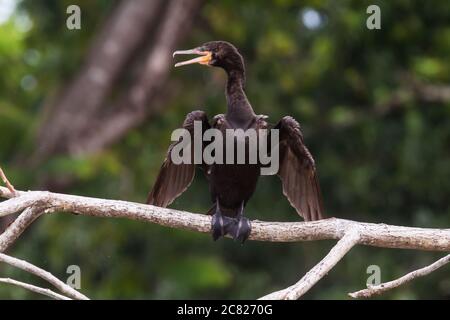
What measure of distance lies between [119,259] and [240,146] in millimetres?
5957

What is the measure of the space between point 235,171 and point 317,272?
1.28 metres

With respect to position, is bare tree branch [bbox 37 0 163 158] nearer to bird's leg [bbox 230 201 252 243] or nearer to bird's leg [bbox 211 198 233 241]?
bird's leg [bbox 211 198 233 241]

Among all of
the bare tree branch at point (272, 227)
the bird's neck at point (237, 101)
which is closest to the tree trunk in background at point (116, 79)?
the bird's neck at point (237, 101)

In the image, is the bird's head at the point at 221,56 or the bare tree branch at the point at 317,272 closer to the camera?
the bare tree branch at the point at 317,272

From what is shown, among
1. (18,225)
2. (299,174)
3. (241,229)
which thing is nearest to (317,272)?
(241,229)

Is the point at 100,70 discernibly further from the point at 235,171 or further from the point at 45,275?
the point at 45,275

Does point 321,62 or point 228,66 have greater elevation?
point 321,62

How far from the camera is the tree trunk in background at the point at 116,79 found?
11.0m

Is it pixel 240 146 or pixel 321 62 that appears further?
pixel 321 62

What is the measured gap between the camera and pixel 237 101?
5.68m

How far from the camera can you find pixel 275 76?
458 inches

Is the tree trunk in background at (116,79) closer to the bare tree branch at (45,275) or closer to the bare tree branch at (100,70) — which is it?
the bare tree branch at (100,70)

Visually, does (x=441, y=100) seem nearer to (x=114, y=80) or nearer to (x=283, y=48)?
(x=283, y=48)

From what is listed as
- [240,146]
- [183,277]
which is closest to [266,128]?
[240,146]
